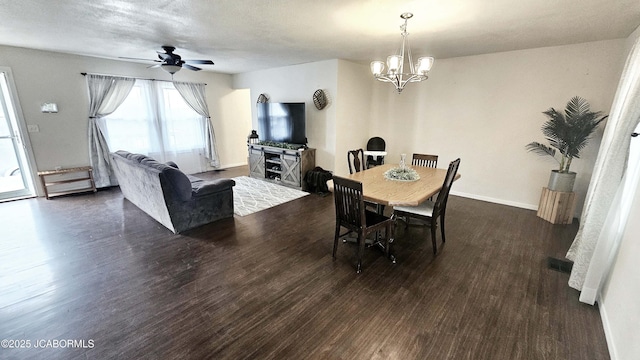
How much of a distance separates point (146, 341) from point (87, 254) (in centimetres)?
182

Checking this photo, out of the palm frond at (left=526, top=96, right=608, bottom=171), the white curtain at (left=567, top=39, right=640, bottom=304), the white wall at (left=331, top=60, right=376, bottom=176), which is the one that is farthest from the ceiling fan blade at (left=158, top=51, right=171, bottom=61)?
the palm frond at (left=526, top=96, right=608, bottom=171)

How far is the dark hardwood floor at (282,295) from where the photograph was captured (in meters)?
1.79

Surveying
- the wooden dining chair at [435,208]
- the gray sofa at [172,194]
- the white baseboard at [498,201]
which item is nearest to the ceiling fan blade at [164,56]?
the gray sofa at [172,194]

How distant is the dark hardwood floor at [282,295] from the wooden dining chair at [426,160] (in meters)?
1.00

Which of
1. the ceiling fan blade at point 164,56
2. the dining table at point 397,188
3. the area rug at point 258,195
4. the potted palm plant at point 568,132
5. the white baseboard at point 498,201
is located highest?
the ceiling fan blade at point 164,56

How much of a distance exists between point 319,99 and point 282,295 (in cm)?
398

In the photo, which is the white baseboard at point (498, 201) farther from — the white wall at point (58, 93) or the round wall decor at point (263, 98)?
the white wall at point (58, 93)

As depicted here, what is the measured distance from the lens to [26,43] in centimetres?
401

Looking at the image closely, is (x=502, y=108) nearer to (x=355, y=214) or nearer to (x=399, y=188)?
(x=399, y=188)

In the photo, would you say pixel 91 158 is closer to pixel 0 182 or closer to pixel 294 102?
pixel 0 182

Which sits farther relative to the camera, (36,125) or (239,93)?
(239,93)

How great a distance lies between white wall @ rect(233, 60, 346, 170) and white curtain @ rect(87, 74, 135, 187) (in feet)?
10.0

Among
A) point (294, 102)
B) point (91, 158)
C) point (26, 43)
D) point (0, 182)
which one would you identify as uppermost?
point (26, 43)

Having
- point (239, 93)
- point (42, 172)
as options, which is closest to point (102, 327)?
point (42, 172)
